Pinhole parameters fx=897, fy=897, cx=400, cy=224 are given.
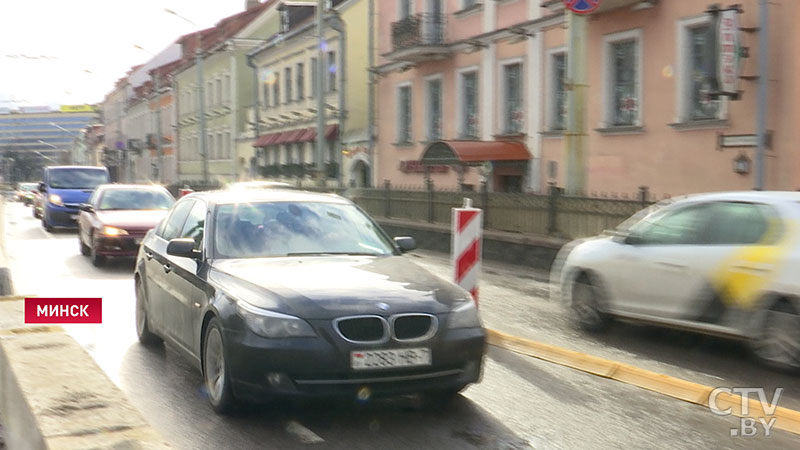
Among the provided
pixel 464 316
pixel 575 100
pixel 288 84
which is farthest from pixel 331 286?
pixel 288 84

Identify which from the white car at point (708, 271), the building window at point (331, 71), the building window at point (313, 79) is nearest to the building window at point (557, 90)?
the white car at point (708, 271)

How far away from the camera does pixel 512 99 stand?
26.1 metres

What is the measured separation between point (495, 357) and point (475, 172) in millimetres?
19626

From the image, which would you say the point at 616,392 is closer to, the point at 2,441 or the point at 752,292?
the point at 752,292

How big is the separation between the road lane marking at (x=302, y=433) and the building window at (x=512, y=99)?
67.7 feet

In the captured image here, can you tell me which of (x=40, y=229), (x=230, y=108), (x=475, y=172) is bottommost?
(x=40, y=229)

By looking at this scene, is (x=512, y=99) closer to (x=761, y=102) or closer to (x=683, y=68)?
(x=683, y=68)

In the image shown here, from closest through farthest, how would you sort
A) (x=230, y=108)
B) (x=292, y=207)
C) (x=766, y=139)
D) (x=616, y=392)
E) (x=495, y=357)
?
1. (x=616, y=392)
2. (x=292, y=207)
3. (x=495, y=357)
4. (x=766, y=139)
5. (x=230, y=108)


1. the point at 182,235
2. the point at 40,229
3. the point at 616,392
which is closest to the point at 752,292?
the point at 616,392

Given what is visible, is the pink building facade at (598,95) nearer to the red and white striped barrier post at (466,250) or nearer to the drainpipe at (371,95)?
the drainpipe at (371,95)

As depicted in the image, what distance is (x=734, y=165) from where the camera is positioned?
1747 centimetres

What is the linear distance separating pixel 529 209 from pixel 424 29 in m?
13.4

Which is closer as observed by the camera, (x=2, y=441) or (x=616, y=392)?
(x=2, y=441)

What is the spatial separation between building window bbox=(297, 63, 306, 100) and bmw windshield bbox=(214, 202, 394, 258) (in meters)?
Result: 37.5
